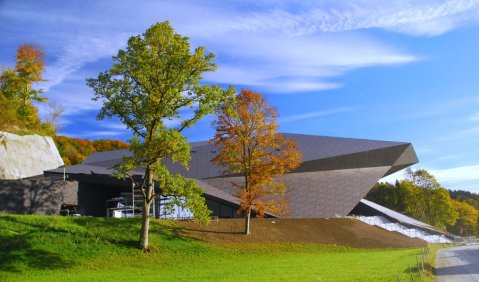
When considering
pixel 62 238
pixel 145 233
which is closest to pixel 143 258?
pixel 145 233

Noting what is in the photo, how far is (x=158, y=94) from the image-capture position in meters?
22.0

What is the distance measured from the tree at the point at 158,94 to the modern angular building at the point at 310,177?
13.1 meters

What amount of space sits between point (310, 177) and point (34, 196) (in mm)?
25567

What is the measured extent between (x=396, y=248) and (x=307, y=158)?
1317cm

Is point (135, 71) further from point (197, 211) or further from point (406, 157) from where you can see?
point (406, 157)

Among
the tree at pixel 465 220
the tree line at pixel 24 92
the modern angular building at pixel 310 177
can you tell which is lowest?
the tree at pixel 465 220

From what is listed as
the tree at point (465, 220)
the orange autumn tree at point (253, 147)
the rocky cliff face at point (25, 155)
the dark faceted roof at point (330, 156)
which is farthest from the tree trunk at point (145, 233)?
the tree at point (465, 220)

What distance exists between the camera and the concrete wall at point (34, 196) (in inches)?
1067

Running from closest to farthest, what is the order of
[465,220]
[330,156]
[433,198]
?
1. [330,156]
2. [433,198]
3. [465,220]

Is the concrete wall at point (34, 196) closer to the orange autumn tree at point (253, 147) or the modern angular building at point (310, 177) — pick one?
the modern angular building at point (310, 177)

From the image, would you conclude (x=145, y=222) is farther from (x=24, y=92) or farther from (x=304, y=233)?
(x=24, y=92)

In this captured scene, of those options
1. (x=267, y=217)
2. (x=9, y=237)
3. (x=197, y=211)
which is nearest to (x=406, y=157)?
(x=267, y=217)

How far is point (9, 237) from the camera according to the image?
20.5 metres

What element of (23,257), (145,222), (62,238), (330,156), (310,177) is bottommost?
(23,257)
